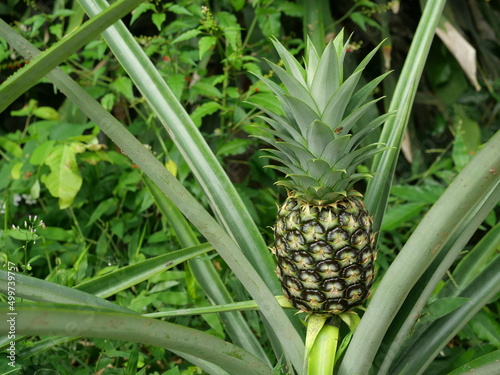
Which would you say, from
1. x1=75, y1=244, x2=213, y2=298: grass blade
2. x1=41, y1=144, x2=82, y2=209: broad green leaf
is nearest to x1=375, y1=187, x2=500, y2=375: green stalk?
x1=75, y1=244, x2=213, y2=298: grass blade

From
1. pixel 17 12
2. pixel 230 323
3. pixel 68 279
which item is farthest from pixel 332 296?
pixel 17 12

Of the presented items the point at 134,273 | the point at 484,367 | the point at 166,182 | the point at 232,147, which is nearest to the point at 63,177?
the point at 232,147

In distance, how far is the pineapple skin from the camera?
25.6 inches

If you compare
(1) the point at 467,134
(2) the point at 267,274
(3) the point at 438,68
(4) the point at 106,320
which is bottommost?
(1) the point at 467,134

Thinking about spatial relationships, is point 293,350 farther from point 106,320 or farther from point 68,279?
point 68,279

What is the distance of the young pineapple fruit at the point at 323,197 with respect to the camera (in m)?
0.64

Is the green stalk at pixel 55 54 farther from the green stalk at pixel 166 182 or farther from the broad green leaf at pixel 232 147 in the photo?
the broad green leaf at pixel 232 147

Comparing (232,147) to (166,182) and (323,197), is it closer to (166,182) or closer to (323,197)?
(323,197)

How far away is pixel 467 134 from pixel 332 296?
1094mm

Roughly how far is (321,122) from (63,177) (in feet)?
A: 2.13

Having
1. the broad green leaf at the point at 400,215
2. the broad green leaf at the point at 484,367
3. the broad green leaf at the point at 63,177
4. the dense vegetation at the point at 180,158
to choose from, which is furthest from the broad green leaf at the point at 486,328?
the broad green leaf at the point at 63,177

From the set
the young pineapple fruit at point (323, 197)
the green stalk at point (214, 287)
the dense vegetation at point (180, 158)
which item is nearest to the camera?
the young pineapple fruit at point (323, 197)

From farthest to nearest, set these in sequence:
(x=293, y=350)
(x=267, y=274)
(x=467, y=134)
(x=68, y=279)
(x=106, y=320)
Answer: (x=467, y=134) < (x=68, y=279) < (x=267, y=274) < (x=293, y=350) < (x=106, y=320)

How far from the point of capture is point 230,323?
76 centimetres
